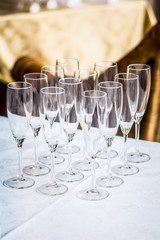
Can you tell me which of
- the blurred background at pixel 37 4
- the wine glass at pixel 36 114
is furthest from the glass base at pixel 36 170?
the blurred background at pixel 37 4

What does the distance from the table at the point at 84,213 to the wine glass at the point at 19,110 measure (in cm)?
3

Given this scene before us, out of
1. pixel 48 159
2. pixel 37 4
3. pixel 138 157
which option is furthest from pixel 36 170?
pixel 37 4

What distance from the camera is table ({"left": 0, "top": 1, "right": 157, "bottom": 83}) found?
10.7ft

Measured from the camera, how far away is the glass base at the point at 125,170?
1.22 m

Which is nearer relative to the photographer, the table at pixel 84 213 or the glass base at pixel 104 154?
the table at pixel 84 213

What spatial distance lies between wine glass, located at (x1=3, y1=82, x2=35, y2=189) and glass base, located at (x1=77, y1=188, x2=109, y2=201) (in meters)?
0.14

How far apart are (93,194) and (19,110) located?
0.90 ft

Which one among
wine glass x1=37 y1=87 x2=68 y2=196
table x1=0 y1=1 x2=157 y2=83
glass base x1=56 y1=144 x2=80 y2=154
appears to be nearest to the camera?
wine glass x1=37 y1=87 x2=68 y2=196

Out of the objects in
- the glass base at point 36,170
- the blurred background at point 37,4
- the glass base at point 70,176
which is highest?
the blurred background at point 37,4

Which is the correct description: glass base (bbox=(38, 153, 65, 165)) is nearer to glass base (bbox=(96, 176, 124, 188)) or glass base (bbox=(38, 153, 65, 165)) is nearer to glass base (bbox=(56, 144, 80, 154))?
glass base (bbox=(56, 144, 80, 154))

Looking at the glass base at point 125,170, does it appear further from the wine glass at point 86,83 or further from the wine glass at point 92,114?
the wine glass at point 92,114

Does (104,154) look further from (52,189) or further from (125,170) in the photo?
(52,189)

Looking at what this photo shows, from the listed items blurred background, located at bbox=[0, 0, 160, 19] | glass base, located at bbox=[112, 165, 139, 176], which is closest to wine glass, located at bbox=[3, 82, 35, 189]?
glass base, located at bbox=[112, 165, 139, 176]

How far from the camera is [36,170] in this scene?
4.04 ft
